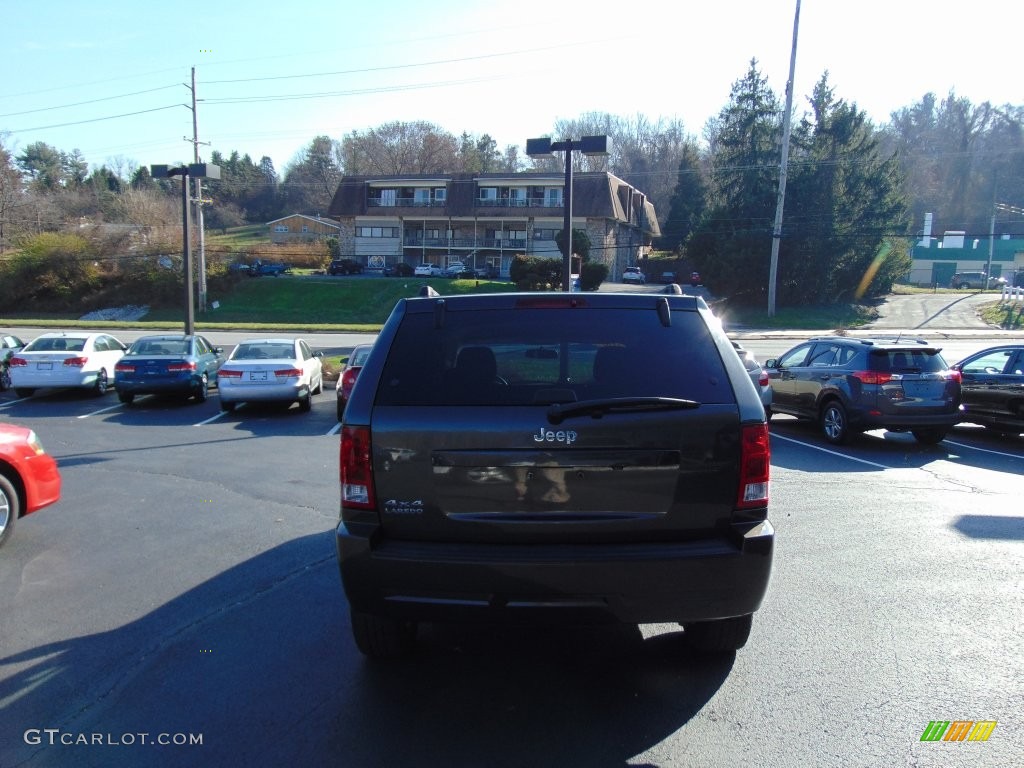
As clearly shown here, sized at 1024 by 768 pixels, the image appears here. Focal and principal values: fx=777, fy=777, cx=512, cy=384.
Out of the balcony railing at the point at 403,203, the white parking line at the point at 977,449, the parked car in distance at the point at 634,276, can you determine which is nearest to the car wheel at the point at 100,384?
the white parking line at the point at 977,449

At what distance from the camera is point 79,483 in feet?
30.4

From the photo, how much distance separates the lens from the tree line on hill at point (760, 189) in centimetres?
5291

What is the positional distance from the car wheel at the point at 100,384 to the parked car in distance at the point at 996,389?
Answer: 17445 mm

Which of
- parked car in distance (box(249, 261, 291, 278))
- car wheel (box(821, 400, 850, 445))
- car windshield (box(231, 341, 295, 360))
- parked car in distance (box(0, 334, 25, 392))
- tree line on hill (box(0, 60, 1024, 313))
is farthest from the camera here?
parked car in distance (box(249, 261, 291, 278))

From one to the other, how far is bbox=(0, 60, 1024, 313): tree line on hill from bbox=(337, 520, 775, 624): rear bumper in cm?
3453

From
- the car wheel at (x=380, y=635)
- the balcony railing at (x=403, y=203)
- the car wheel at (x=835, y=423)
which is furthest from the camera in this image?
the balcony railing at (x=403, y=203)

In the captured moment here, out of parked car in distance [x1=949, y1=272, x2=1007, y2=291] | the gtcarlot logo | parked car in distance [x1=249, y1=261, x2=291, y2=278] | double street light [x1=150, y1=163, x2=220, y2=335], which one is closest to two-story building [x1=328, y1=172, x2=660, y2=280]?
parked car in distance [x1=249, y1=261, x2=291, y2=278]

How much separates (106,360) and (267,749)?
17051mm

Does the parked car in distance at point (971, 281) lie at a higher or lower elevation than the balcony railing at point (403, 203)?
lower

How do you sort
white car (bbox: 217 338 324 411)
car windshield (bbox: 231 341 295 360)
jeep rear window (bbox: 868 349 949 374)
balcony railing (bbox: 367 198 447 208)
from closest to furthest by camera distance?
jeep rear window (bbox: 868 349 949 374) → white car (bbox: 217 338 324 411) → car windshield (bbox: 231 341 295 360) → balcony railing (bbox: 367 198 447 208)

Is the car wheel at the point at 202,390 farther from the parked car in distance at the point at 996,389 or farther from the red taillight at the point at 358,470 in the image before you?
the parked car in distance at the point at 996,389

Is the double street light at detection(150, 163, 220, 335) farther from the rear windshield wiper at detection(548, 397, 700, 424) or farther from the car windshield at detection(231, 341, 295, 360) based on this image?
the rear windshield wiper at detection(548, 397, 700, 424)

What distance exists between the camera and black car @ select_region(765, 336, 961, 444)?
11562 mm

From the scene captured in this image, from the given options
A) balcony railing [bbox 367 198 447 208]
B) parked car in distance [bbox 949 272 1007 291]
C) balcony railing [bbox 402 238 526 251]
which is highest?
balcony railing [bbox 367 198 447 208]
